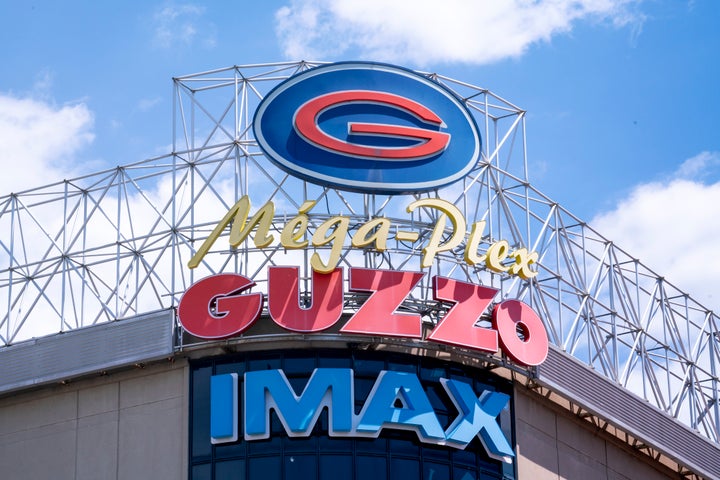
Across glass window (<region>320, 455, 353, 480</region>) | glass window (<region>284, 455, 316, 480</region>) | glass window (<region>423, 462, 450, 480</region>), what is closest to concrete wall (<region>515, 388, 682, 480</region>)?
glass window (<region>423, 462, 450, 480</region>)

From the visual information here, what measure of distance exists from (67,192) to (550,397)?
21578mm

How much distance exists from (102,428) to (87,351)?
3096 millimetres

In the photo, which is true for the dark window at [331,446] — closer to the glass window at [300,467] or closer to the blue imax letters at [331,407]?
the glass window at [300,467]

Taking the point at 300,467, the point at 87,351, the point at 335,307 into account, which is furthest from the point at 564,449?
the point at 87,351

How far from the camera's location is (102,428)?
64188 mm

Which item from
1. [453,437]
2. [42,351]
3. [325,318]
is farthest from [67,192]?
[453,437]

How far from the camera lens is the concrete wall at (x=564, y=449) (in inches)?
2633

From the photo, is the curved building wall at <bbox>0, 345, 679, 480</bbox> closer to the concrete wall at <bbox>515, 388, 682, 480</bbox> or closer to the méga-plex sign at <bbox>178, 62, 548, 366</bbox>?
the concrete wall at <bbox>515, 388, 682, 480</bbox>

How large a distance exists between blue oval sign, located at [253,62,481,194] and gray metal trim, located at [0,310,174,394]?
8000mm

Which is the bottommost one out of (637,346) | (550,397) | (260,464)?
(260,464)

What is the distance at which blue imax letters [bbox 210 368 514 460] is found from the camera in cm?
6109

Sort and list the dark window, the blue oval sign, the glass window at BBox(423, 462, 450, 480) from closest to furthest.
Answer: the dark window < the glass window at BBox(423, 462, 450, 480) < the blue oval sign

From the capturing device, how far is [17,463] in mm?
65562

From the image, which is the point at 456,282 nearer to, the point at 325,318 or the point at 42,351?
the point at 325,318
